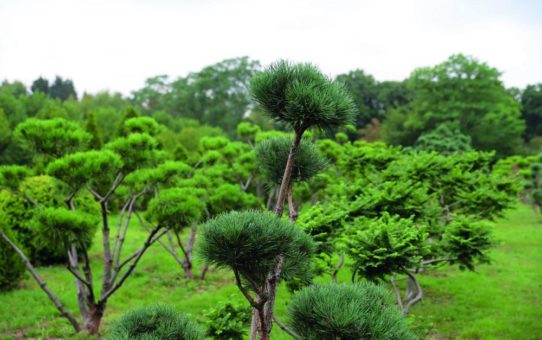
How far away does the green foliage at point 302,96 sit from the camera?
2.24 meters

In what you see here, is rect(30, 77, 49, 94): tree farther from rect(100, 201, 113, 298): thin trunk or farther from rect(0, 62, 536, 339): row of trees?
rect(100, 201, 113, 298): thin trunk

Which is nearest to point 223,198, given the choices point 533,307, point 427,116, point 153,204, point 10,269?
point 153,204

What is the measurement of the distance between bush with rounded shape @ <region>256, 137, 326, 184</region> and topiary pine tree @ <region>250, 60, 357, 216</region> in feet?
1.52

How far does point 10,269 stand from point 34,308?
1.13 metres

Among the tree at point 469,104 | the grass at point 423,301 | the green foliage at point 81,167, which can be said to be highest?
the tree at point 469,104

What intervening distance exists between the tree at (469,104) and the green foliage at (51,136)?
92.7 ft

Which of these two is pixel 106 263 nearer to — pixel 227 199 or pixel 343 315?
pixel 227 199

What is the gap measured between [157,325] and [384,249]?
88.7 inches

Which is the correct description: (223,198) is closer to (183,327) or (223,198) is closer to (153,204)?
(153,204)

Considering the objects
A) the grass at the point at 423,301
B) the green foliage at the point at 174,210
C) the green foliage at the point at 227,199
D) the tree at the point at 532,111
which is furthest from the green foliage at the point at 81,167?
the tree at the point at 532,111

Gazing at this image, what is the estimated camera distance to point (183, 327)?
2430mm

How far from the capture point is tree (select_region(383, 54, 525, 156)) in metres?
30.4

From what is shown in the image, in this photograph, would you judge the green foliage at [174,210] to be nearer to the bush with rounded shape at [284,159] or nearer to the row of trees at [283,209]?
the row of trees at [283,209]

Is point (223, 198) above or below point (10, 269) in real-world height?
above
